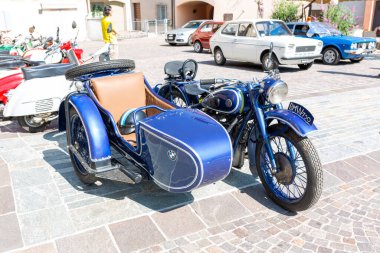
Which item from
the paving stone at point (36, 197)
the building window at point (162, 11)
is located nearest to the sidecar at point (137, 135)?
the paving stone at point (36, 197)

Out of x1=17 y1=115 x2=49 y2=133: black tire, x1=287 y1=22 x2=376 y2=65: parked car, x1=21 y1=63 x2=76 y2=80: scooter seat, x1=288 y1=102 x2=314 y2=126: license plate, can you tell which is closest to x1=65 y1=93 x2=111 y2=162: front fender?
x1=288 y1=102 x2=314 y2=126: license plate

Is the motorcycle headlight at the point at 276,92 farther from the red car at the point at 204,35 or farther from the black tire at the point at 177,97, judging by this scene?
the red car at the point at 204,35

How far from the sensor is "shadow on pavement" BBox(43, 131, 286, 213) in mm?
3439

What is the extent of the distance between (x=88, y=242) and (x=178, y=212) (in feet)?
2.70

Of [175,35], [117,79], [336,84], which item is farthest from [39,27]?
[117,79]

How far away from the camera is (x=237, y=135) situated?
3551 millimetres

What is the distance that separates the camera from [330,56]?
1282cm

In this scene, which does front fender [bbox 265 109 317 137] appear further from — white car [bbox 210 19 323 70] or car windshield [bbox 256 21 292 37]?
car windshield [bbox 256 21 292 37]

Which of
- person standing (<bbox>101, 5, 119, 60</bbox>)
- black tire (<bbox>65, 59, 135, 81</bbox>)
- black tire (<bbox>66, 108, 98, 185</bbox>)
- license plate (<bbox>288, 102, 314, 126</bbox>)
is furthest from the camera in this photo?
person standing (<bbox>101, 5, 119, 60</bbox>)

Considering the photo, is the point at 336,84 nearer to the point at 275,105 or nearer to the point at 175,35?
the point at 275,105

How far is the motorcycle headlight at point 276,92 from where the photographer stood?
316 centimetres

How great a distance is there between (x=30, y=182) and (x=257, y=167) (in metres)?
2.32

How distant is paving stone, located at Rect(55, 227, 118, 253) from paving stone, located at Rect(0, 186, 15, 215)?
741mm

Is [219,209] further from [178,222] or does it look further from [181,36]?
[181,36]
